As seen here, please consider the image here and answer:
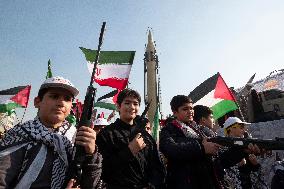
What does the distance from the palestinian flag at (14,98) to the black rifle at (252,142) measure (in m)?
10.2

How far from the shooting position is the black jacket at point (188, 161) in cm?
400

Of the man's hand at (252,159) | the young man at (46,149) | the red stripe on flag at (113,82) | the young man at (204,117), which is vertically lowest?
the young man at (46,149)

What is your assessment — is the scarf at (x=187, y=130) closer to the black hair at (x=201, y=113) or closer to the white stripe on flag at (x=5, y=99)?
the black hair at (x=201, y=113)

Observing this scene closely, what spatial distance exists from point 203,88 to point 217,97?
49 centimetres

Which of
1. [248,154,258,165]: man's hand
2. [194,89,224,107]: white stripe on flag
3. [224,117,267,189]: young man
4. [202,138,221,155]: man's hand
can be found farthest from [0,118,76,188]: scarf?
[194,89,224,107]: white stripe on flag

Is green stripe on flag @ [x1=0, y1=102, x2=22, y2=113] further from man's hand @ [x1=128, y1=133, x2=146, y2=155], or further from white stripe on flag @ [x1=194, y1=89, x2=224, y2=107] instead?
man's hand @ [x1=128, y1=133, x2=146, y2=155]

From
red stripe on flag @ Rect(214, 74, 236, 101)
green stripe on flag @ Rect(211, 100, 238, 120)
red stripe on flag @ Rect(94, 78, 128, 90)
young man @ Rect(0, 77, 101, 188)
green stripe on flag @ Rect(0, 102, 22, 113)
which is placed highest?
green stripe on flag @ Rect(0, 102, 22, 113)

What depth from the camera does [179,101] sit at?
4.72 m

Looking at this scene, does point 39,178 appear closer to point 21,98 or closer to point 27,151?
point 27,151

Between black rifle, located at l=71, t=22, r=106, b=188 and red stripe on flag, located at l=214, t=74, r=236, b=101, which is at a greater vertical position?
red stripe on flag, located at l=214, t=74, r=236, b=101

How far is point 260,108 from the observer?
602 inches

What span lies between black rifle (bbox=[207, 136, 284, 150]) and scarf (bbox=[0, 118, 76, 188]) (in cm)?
228

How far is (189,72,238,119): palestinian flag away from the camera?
27.2 ft

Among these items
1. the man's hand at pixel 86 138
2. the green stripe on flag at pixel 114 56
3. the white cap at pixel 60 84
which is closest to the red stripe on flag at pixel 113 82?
the green stripe on flag at pixel 114 56
